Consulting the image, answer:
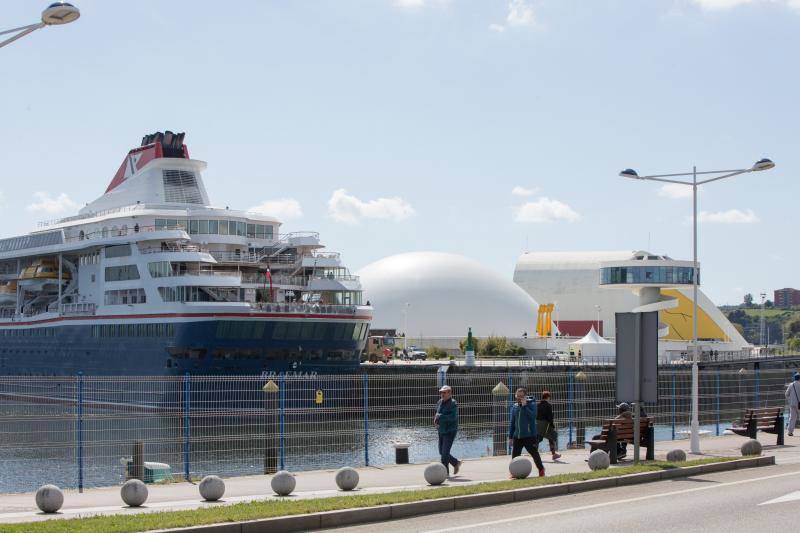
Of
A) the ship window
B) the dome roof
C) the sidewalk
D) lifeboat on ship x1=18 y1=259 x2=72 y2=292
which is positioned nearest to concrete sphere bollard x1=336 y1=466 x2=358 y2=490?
the sidewalk

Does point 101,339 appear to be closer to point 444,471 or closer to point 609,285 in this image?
point 444,471

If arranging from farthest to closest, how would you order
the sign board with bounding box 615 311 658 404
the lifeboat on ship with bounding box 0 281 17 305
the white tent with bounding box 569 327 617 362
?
the white tent with bounding box 569 327 617 362 < the lifeboat on ship with bounding box 0 281 17 305 < the sign board with bounding box 615 311 658 404

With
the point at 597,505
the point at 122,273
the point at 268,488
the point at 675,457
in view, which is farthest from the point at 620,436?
the point at 122,273

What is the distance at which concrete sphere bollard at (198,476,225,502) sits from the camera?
54.9 feet

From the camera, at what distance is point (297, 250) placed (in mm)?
58125

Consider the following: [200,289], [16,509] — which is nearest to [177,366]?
[200,289]

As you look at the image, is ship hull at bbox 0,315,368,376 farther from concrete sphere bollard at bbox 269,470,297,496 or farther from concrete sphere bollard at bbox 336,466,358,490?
concrete sphere bollard at bbox 269,470,297,496

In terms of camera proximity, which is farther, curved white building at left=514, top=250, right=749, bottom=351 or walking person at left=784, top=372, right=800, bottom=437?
curved white building at left=514, top=250, right=749, bottom=351

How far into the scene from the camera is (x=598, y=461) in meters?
20.2

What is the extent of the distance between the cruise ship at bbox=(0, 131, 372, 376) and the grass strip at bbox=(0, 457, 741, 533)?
34602 mm

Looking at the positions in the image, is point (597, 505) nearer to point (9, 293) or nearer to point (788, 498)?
point (788, 498)

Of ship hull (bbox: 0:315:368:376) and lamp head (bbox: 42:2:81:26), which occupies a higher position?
lamp head (bbox: 42:2:81:26)

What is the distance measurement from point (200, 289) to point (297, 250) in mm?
7017

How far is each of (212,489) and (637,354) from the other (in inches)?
317
